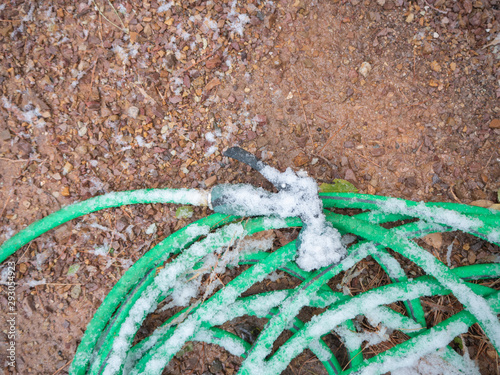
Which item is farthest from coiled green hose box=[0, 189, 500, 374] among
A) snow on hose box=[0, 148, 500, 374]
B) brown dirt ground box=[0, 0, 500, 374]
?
brown dirt ground box=[0, 0, 500, 374]

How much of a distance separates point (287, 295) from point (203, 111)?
2.93ft

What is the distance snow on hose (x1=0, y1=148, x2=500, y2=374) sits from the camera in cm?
116

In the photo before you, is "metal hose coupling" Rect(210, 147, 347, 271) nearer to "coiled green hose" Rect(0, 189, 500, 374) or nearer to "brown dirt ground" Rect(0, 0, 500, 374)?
"coiled green hose" Rect(0, 189, 500, 374)

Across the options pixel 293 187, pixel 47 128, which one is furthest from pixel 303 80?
pixel 47 128

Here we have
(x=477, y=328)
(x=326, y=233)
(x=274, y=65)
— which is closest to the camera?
(x=326, y=233)

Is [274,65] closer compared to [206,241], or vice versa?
[206,241]

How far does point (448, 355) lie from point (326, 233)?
0.69m

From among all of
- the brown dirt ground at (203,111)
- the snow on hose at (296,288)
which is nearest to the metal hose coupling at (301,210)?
the snow on hose at (296,288)

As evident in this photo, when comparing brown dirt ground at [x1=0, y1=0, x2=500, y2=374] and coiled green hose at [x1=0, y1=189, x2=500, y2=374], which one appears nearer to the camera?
coiled green hose at [x1=0, y1=189, x2=500, y2=374]

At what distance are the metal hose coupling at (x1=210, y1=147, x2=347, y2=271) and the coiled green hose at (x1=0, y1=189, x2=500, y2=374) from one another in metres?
0.04

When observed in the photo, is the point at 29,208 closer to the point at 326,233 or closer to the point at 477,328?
the point at 326,233

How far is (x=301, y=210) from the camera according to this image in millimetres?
1185

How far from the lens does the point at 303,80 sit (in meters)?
1.44

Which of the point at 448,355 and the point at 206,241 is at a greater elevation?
the point at 206,241
